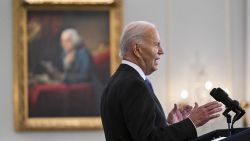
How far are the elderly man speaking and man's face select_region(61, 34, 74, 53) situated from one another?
3.79m

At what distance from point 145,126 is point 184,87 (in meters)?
4.10

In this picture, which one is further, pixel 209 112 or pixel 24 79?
pixel 24 79

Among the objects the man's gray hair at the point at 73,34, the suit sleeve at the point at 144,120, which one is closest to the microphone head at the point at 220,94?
the suit sleeve at the point at 144,120

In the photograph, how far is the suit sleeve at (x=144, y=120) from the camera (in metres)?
2.34

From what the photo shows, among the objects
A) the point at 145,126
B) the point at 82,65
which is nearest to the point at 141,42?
the point at 145,126

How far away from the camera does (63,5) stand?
20.8ft

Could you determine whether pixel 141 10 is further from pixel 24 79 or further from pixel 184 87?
pixel 24 79

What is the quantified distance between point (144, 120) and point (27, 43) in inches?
166

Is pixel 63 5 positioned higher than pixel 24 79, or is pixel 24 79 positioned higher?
pixel 63 5

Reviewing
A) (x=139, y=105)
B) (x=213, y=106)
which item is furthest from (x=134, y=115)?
(x=213, y=106)

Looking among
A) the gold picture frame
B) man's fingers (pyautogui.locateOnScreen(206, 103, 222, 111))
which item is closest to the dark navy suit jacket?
man's fingers (pyautogui.locateOnScreen(206, 103, 222, 111))

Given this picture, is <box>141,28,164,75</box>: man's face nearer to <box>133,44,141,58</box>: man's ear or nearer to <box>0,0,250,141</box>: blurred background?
<box>133,44,141,58</box>: man's ear

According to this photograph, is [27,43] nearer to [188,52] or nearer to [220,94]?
[188,52]

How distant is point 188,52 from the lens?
6.41 m
